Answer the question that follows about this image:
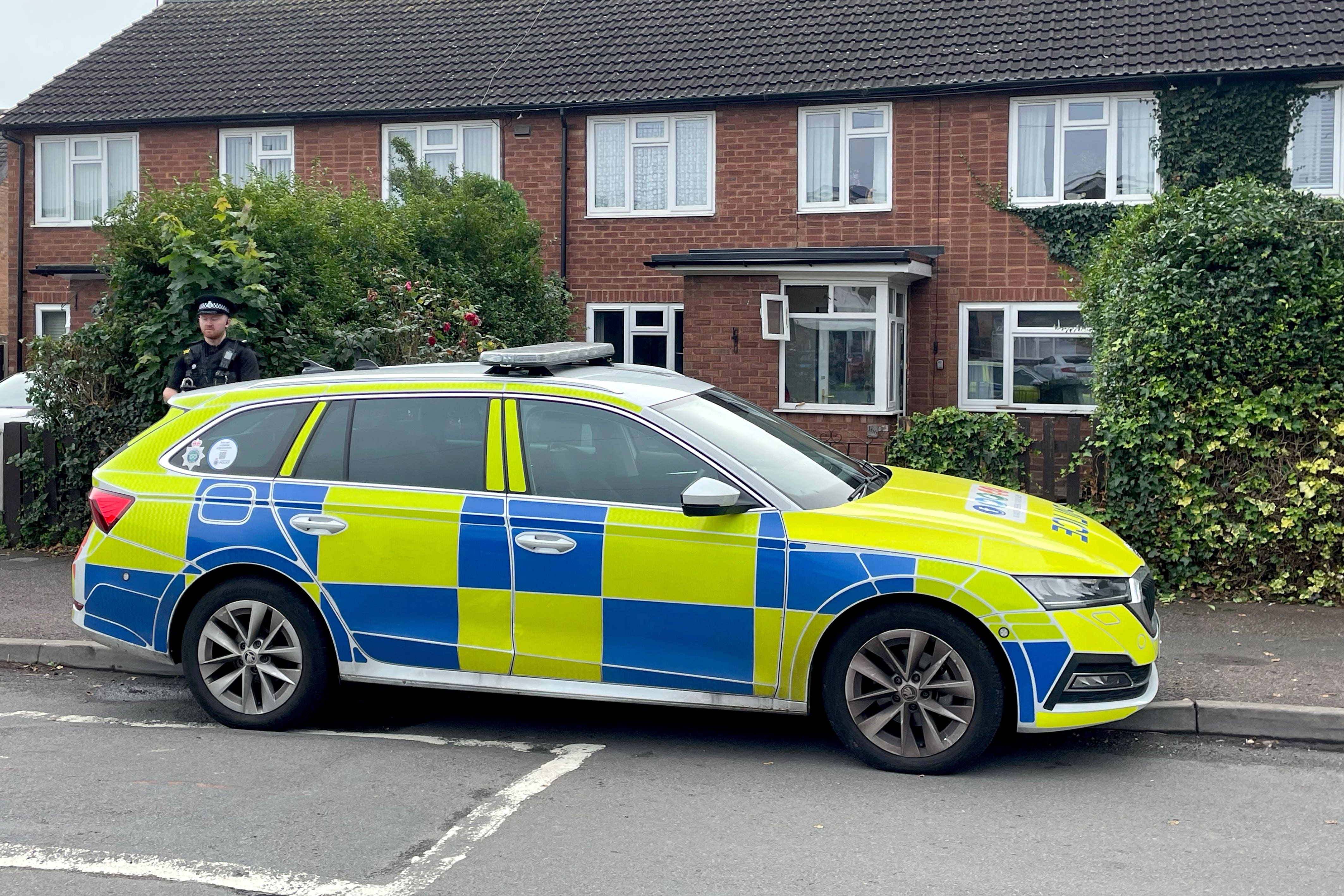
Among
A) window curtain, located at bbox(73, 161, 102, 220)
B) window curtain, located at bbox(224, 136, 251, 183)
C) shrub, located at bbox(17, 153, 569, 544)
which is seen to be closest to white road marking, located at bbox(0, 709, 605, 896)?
shrub, located at bbox(17, 153, 569, 544)

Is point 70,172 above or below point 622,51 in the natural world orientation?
below

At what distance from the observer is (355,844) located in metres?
4.75

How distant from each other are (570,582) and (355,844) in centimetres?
148

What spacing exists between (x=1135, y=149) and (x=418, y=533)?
573 inches

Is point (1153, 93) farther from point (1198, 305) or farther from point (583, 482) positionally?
point (583, 482)

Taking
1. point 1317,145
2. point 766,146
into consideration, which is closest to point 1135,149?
point 1317,145

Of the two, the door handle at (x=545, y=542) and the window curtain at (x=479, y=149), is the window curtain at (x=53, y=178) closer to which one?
the window curtain at (x=479, y=149)

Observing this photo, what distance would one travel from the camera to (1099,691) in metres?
5.48

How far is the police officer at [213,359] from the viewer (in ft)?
30.0

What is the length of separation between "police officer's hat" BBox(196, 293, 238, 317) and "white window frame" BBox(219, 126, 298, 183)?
38.3ft

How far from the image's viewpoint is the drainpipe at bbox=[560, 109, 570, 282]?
2009 cm

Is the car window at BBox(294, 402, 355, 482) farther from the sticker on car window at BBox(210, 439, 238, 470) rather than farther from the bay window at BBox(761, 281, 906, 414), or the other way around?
the bay window at BBox(761, 281, 906, 414)

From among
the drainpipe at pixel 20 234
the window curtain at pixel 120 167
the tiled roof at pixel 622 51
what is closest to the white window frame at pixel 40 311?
the drainpipe at pixel 20 234

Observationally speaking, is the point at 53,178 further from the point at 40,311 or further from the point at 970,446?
the point at 970,446
